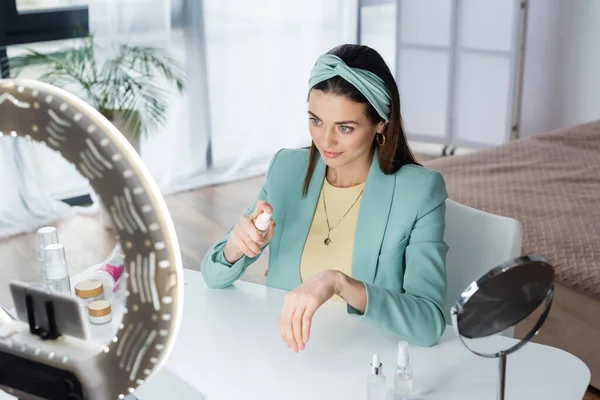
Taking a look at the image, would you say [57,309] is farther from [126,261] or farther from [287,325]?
[287,325]

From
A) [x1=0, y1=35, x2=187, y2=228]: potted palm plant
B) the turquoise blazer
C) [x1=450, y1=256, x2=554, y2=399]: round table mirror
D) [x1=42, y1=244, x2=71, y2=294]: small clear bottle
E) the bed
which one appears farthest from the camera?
[x1=0, y1=35, x2=187, y2=228]: potted palm plant

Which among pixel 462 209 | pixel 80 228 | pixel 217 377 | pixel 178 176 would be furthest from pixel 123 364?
pixel 178 176

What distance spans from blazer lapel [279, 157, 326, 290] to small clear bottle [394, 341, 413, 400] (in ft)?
1.54

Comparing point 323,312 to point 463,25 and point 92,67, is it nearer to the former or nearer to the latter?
point 92,67

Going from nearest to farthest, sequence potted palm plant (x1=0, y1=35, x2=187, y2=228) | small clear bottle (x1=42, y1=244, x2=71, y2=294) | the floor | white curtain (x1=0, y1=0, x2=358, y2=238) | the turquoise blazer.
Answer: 1. small clear bottle (x1=42, y1=244, x2=71, y2=294)
2. the turquoise blazer
3. the floor
4. potted palm plant (x1=0, y1=35, x2=187, y2=228)
5. white curtain (x1=0, y1=0, x2=358, y2=238)

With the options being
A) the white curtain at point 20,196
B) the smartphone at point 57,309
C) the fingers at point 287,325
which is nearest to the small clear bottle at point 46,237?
the fingers at point 287,325

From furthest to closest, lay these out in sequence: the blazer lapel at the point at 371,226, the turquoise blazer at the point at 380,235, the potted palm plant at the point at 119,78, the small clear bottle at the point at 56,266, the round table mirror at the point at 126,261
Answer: the potted palm plant at the point at 119,78
the blazer lapel at the point at 371,226
the turquoise blazer at the point at 380,235
the small clear bottle at the point at 56,266
the round table mirror at the point at 126,261

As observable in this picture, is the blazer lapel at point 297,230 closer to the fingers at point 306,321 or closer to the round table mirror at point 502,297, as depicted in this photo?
the fingers at point 306,321

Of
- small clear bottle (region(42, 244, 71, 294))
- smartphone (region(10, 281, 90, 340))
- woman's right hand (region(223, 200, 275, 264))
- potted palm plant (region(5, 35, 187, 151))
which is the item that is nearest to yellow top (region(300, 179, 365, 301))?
woman's right hand (region(223, 200, 275, 264))

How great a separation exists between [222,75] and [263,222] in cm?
300

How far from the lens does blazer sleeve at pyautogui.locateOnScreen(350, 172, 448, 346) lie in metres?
1.36

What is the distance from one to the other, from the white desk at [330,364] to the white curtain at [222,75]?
8.35 feet

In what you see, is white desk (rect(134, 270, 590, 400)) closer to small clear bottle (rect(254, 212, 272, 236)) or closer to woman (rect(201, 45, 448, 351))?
woman (rect(201, 45, 448, 351))

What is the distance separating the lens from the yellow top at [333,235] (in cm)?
165
